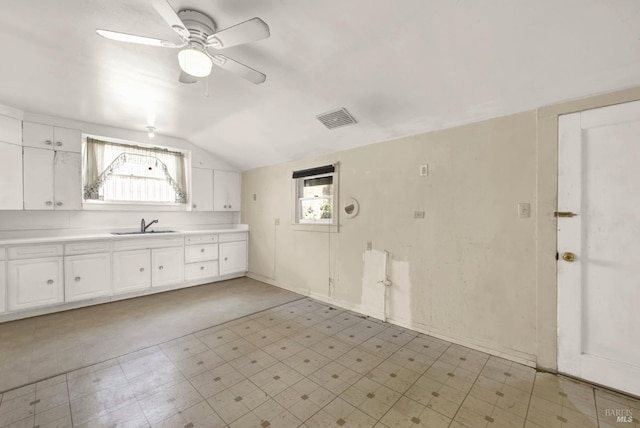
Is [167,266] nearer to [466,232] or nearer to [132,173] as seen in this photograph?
[132,173]

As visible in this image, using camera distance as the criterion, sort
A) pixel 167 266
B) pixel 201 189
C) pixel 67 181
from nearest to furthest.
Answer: pixel 67 181, pixel 167 266, pixel 201 189

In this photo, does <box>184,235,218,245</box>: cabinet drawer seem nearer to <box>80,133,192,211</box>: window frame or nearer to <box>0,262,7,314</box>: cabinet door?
<box>80,133,192,211</box>: window frame

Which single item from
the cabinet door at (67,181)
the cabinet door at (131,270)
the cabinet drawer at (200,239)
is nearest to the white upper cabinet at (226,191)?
the cabinet drawer at (200,239)

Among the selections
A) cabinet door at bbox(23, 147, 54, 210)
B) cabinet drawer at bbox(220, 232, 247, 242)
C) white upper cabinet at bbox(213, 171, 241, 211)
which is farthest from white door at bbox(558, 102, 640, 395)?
cabinet door at bbox(23, 147, 54, 210)

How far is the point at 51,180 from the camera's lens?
141 inches

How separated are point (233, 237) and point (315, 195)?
6.64ft

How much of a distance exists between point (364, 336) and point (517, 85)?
8.87 ft

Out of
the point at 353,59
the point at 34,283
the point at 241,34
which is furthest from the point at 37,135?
the point at 353,59

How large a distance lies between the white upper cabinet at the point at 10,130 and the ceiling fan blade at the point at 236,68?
3.20m

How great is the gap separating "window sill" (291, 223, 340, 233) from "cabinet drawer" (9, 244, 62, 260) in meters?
3.11

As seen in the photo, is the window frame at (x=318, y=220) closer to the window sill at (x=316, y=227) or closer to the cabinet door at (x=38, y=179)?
the window sill at (x=316, y=227)

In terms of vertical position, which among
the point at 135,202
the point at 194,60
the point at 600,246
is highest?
the point at 194,60

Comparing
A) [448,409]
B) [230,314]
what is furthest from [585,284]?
[230,314]

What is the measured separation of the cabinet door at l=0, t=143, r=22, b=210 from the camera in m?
3.19
